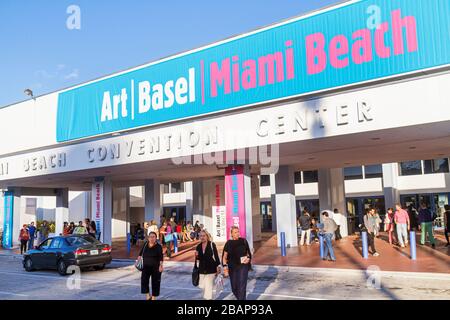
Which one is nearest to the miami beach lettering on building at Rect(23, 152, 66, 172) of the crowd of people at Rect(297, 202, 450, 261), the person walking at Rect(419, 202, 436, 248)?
the crowd of people at Rect(297, 202, 450, 261)

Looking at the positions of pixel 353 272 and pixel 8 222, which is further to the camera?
pixel 8 222

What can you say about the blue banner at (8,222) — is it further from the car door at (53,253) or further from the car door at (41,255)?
the car door at (53,253)

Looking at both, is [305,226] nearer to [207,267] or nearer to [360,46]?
[360,46]

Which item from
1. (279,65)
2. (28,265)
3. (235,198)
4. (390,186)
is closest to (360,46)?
(279,65)

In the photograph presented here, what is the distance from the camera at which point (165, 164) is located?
743 inches

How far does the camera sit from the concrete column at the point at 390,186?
30.1 m

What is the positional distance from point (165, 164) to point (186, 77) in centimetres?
419

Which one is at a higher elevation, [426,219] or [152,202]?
[152,202]

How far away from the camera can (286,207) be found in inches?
798

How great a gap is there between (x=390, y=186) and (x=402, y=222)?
14025 millimetres

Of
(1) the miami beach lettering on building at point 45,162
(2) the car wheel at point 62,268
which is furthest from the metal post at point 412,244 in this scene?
(1) the miami beach lettering on building at point 45,162

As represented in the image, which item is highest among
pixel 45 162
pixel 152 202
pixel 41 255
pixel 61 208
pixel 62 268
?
pixel 45 162

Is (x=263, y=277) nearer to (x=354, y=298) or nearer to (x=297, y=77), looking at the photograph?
(x=354, y=298)

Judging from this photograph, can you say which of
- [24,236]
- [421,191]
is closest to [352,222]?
[421,191]
